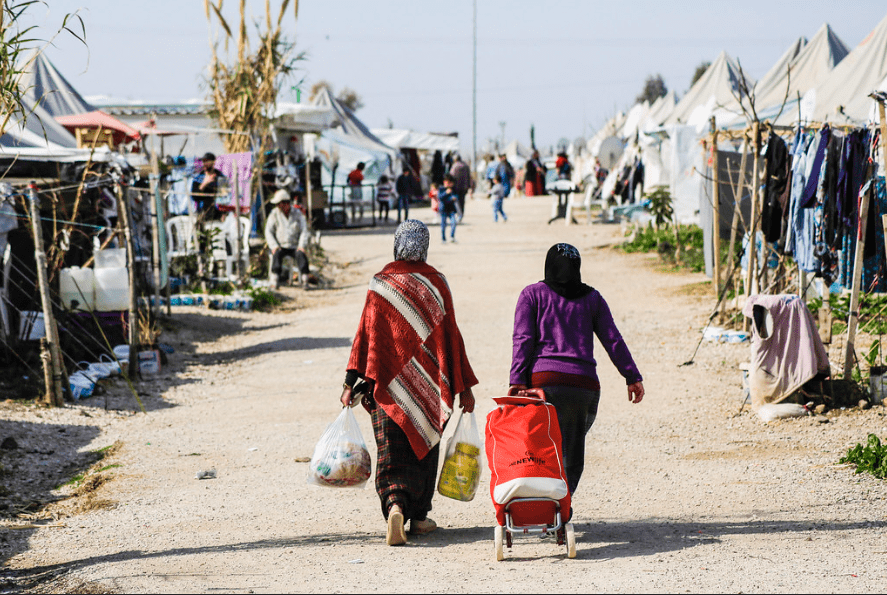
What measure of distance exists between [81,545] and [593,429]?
388 centimetres

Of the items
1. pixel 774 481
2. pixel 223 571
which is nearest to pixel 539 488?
pixel 223 571

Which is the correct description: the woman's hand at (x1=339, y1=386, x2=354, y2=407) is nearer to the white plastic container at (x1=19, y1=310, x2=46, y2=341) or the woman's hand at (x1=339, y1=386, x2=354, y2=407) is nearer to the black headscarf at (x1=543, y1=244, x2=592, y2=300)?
the black headscarf at (x1=543, y1=244, x2=592, y2=300)

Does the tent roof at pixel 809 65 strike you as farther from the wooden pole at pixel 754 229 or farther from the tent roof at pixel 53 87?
the tent roof at pixel 53 87

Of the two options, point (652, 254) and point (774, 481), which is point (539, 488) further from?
point (652, 254)

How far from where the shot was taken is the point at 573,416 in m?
4.66

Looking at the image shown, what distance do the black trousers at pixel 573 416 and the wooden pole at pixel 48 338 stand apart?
519 centimetres

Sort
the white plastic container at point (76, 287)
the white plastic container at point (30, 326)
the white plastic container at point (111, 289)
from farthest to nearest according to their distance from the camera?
the white plastic container at point (111, 289)
the white plastic container at point (76, 287)
the white plastic container at point (30, 326)

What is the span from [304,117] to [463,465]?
19.2 meters

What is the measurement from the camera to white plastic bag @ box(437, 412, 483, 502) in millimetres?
4781

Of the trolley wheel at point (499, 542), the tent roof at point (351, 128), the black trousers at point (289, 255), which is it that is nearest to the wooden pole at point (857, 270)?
the trolley wheel at point (499, 542)

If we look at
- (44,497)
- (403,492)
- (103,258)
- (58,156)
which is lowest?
(44,497)

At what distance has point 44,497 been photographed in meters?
6.38

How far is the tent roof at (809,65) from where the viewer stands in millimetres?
19219

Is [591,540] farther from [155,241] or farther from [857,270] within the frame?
[155,241]
